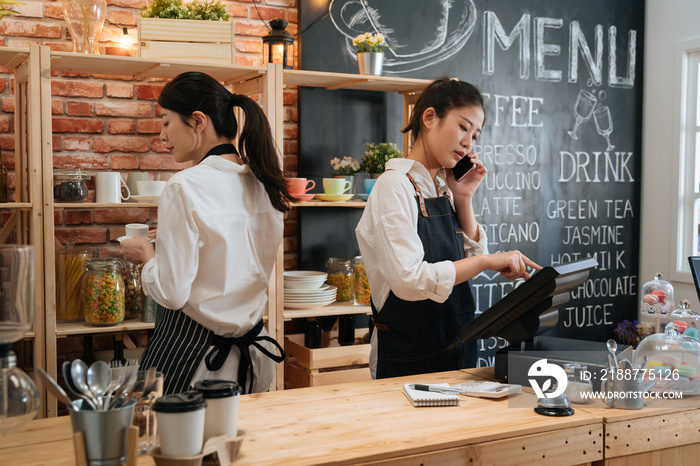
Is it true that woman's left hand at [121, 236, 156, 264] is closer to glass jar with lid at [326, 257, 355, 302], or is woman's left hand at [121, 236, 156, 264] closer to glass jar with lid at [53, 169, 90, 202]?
glass jar with lid at [53, 169, 90, 202]

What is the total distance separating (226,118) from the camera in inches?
88.3

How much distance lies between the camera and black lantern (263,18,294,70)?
325cm

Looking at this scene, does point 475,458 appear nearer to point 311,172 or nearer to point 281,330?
point 281,330

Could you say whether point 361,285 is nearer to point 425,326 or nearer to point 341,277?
point 341,277

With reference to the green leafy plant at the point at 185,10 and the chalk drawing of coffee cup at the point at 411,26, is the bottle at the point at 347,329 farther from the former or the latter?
the green leafy plant at the point at 185,10

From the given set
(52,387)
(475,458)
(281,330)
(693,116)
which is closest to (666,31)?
(693,116)

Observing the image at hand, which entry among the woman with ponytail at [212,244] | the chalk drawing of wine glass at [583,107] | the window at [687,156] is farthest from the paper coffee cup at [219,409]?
the window at [687,156]

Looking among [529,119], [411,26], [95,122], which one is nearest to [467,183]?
[411,26]

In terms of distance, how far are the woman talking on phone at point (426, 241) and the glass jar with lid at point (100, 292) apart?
1.10 m

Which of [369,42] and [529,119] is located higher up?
[369,42]

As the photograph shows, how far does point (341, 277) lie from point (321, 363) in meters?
0.46

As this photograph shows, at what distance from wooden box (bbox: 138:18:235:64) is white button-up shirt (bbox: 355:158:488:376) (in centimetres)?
111

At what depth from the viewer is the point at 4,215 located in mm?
3049

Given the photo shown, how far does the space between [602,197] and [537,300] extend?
9.93 feet
